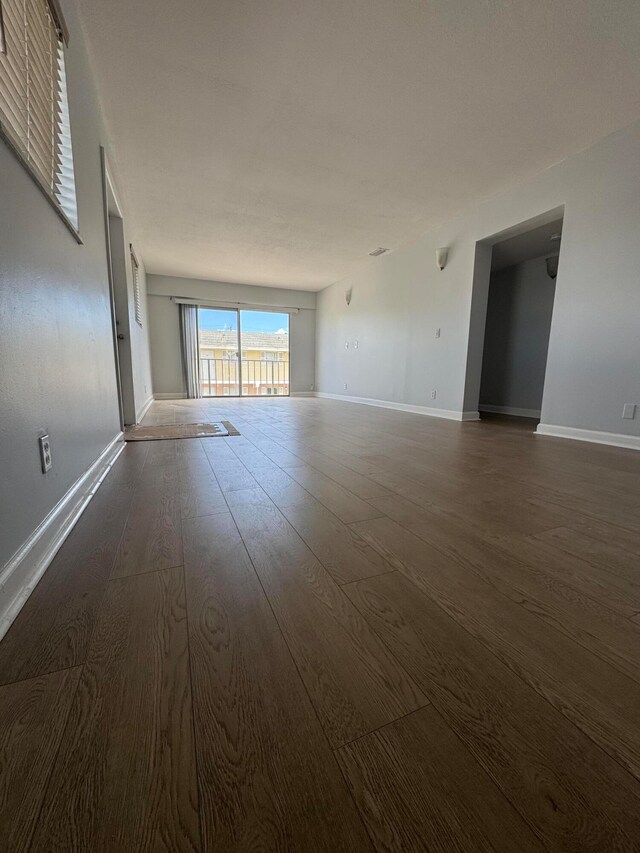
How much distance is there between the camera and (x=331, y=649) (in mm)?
657

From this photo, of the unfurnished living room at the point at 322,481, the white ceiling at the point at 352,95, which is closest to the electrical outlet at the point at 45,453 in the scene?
the unfurnished living room at the point at 322,481

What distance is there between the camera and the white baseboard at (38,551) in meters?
0.73

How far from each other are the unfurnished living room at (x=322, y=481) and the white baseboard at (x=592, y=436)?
2 cm

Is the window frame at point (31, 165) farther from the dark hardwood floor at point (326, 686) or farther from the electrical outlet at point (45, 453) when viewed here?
the dark hardwood floor at point (326, 686)

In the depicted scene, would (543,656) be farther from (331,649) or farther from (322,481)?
(322,481)

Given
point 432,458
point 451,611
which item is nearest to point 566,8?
point 432,458

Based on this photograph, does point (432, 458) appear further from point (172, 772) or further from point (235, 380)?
point (235, 380)

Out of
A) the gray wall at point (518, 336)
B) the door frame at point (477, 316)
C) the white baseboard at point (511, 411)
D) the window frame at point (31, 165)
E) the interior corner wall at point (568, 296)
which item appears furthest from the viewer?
the white baseboard at point (511, 411)

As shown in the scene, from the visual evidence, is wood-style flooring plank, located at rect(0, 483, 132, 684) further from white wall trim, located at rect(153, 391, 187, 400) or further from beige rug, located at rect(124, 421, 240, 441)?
white wall trim, located at rect(153, 391, 187, 400)

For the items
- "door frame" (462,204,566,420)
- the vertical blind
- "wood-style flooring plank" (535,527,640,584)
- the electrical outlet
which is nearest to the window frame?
the vertical blind

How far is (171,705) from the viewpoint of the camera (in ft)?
1.76

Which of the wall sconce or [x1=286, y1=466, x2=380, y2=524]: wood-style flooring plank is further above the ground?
the wall sconce

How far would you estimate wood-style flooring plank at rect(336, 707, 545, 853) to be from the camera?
38 centimetres

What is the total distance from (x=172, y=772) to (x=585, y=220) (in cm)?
386
